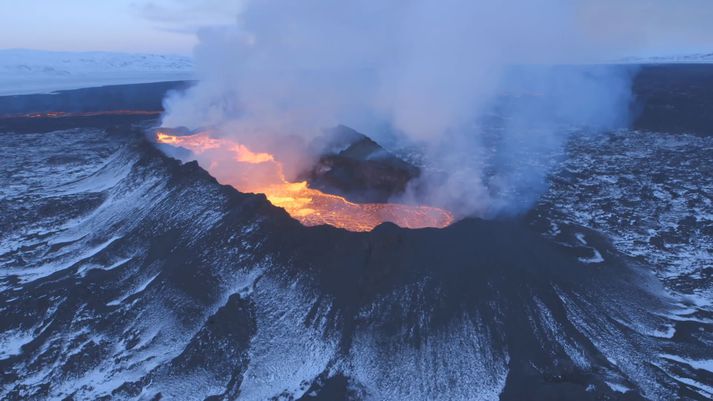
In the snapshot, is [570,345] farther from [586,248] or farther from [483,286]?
[586,248]

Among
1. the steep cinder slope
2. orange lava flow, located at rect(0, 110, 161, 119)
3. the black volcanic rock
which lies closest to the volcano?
the steep cinder slope

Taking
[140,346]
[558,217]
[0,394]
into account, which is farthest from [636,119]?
[0,394]

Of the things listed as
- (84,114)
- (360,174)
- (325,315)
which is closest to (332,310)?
(325,315)

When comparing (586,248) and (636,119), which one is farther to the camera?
(636,119)

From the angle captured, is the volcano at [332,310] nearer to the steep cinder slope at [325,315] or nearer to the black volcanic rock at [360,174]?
the steep cinder slope at [325,315]

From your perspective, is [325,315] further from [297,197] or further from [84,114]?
[84,114]

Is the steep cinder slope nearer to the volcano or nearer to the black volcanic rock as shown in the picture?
the volcano

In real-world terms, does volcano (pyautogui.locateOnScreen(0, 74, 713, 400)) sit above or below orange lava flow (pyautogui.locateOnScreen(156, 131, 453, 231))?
below
